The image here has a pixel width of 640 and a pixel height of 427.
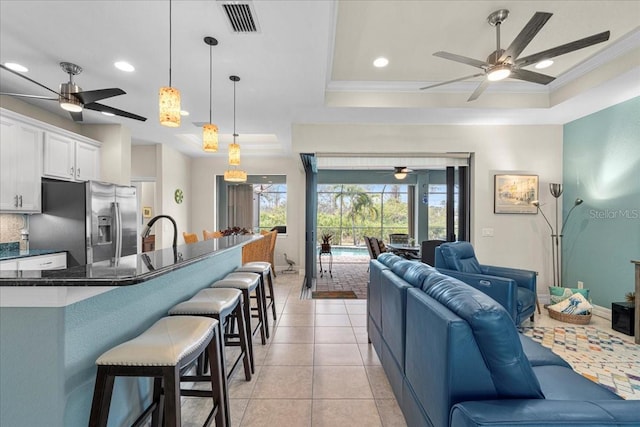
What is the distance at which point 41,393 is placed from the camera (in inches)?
44.8

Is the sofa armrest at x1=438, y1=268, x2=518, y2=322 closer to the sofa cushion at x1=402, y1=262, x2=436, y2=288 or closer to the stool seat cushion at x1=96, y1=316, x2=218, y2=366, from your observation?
the sofa cushion at x1=402, y1=262, x2=436, y2=288

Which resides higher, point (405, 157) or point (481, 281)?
point (405, 157)

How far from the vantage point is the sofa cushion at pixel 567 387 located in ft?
4.55

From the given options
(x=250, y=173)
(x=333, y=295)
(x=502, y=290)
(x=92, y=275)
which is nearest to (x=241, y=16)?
(x=92, y=275)

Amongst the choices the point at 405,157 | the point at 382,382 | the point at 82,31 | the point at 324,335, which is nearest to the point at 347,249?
the point at 405,157

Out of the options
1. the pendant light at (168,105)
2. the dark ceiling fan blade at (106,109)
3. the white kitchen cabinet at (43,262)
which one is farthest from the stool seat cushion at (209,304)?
the white kitchen cabinet at (43,262)

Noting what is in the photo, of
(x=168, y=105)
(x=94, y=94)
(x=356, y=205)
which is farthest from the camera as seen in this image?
(x=356, y=205)

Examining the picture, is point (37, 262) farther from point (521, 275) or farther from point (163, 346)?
point (521, 275)

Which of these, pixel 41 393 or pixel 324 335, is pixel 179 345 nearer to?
pixel 41 393

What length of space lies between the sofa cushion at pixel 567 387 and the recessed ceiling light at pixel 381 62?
3095 millimetres

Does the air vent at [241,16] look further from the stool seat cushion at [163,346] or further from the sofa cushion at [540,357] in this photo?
the sofa cushion at [540,357]

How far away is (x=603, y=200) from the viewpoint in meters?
3.98

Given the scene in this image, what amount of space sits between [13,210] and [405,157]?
5.09 m

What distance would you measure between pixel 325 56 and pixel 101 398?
287 centimetres
